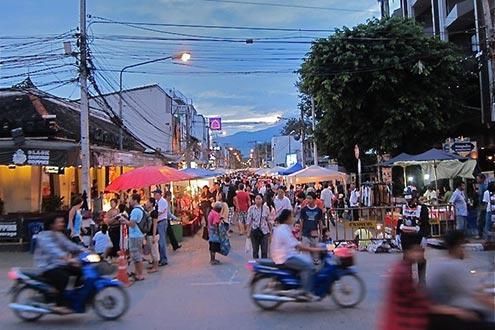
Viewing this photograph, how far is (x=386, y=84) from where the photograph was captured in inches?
1126

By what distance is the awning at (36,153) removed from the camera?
1953 cm

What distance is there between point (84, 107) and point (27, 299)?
11.1 m

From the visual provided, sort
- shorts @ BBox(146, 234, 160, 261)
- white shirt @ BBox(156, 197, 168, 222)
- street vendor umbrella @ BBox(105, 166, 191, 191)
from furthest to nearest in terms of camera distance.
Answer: street vendor umbrella @ BBox(105, 166, 191, 191) < white shirt @ BBox(156, 197, 168, 222) < shorts @ BBox(146, 234, 160, 261)

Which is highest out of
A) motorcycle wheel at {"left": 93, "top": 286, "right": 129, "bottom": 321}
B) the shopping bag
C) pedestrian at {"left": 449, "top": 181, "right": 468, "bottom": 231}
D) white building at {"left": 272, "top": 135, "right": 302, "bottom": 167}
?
white building at {"left": 272, "top": 135, "right": 302, "bottom": 167}

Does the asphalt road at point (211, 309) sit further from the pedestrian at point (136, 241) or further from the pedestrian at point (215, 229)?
the pedestrian at point (215, 229)

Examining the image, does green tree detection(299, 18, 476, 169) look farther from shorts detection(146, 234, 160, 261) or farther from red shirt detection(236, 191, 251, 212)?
shorts detection(146, 234, 160, 261)

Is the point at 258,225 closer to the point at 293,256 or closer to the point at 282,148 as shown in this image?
the point at 293,256

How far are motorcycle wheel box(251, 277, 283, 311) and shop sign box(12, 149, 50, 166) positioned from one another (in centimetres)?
1220

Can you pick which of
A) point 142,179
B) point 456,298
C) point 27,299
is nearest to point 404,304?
point 456,298

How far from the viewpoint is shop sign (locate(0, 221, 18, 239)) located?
19953 millimetres

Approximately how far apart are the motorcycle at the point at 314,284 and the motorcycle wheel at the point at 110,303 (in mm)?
2042

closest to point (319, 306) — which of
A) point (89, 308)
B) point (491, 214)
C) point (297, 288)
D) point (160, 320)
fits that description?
point (297, 288)

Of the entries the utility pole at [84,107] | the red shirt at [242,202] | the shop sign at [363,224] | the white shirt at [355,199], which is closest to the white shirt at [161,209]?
the utility pole at [84,107]

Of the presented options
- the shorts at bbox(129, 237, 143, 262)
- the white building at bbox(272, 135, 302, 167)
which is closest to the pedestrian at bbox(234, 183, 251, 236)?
the shorts at bbox(129, 237, 143, 262)
